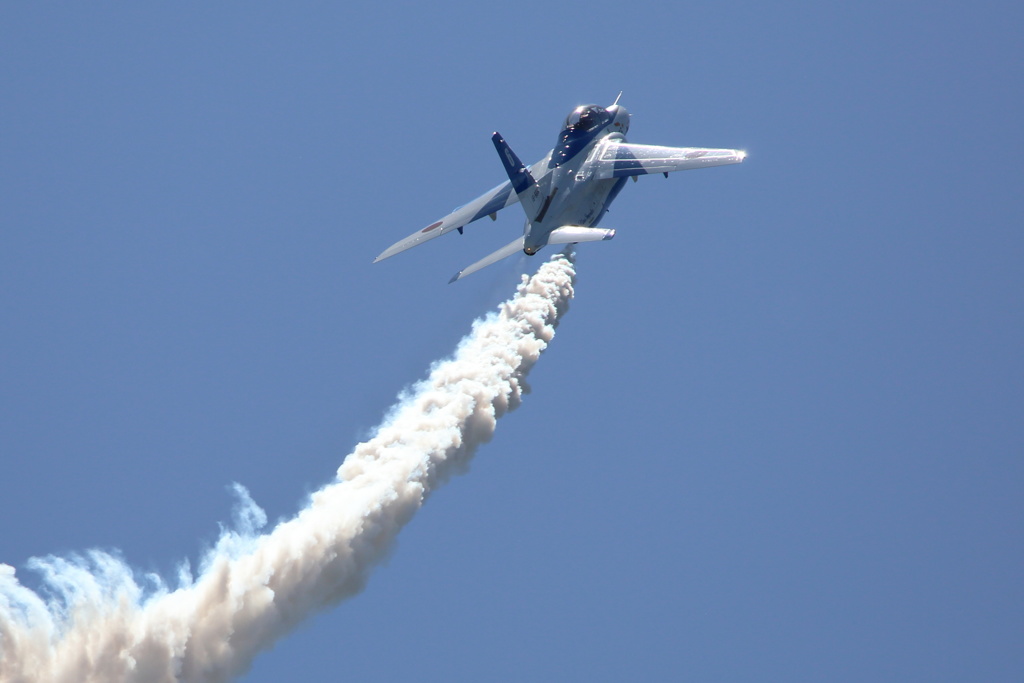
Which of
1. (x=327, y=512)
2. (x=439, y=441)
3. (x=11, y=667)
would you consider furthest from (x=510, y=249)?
(x=11, y=667)

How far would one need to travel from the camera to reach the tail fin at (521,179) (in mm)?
51500

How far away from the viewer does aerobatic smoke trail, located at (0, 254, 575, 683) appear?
120 ft

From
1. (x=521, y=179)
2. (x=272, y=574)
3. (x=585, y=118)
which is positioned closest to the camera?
(x=272, y=574)

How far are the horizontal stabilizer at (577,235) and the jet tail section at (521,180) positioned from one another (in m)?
1.60

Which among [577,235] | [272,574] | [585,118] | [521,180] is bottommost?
[272,574]

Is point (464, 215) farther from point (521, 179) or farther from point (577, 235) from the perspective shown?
point (577, 235)

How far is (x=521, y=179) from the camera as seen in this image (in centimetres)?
5188

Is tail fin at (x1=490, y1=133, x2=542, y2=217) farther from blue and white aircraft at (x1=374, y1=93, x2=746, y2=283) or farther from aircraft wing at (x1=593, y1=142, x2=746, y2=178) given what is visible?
aircraft wing at (x1=593, y1=142, x2=746, y2=178)

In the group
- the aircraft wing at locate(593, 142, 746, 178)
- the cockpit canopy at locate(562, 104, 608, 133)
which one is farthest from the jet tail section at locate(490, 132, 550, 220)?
the cockpit canopy at locate(562, 104, 608, 133)

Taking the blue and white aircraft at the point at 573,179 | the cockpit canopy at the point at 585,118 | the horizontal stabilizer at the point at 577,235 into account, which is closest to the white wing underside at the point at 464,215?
the blue and white aircraft at the point at 573,179

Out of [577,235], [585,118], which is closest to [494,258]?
[577,235]

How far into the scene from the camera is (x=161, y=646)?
37750 mm

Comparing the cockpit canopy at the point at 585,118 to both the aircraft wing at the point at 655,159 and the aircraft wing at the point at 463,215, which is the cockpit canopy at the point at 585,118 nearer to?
the aircraft wing at the point at 655,159

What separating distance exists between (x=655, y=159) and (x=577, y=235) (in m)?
7.25
